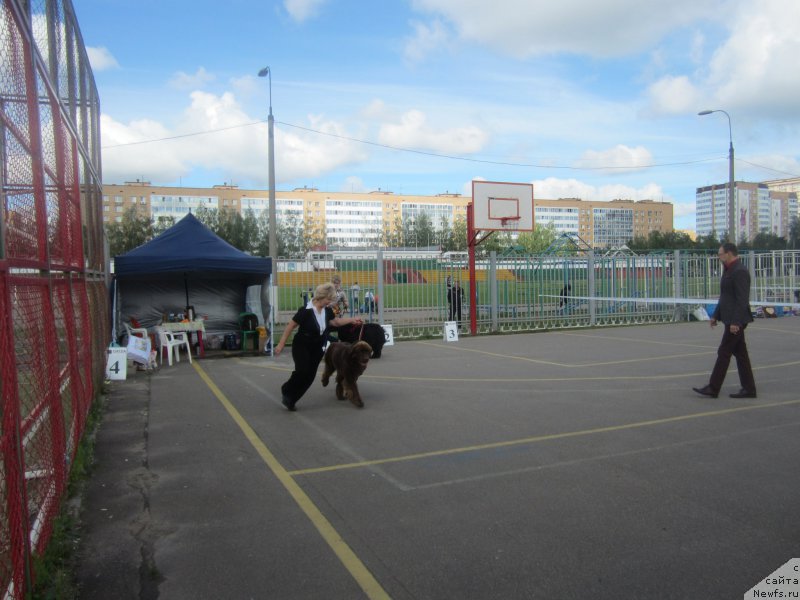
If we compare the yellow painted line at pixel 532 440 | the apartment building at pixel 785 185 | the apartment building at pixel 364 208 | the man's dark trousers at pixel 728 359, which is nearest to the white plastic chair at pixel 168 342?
the yellow painted line at pixel 532 440

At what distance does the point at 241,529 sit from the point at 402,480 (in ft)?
4.85

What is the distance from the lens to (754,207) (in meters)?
67.4

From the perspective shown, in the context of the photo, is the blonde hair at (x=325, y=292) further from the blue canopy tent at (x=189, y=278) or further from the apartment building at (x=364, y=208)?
the apartment building at (x=364, y=208)

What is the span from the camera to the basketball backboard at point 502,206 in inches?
728

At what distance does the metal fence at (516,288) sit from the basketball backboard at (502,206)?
1028 mm

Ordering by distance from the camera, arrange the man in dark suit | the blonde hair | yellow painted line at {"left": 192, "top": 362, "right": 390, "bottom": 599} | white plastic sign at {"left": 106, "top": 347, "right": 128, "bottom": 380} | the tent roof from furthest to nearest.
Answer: the tent roof < white plastic sign at {"left": 106, "top": 347, "right": 128, "bottom": 380} < the blonde hair < the man in dark suit < yellow painted line at {"left": 192, "top": 362, "right": 390, "bottom": 599}

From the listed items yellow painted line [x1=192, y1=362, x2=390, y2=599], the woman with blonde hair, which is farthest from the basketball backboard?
yellow painted line [x1=192, y1=362, x2=390, y2=599]

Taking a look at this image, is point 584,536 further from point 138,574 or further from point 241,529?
point 138,574

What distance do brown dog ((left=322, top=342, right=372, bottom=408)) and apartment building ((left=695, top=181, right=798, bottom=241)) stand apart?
61.9 meters

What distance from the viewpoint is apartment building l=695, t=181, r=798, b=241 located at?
65.2 meters

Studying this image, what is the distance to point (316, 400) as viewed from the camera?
8906 mm

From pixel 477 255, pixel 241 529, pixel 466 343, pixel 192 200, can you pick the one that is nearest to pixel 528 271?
pixel 477 255

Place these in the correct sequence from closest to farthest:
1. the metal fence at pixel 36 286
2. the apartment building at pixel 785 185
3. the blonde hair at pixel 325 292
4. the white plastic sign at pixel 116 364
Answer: the metal fence at pixel 36 286
the blonde hair at pixel 325 292
the white plastic sign at pixel 116 364
the apartment building at pixel 785 185

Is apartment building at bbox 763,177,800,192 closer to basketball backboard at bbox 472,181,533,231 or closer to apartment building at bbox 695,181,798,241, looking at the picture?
apartment building at bbox 695,181,798,241
